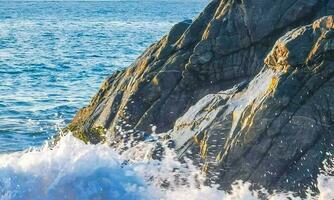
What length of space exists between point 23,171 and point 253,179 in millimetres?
4503

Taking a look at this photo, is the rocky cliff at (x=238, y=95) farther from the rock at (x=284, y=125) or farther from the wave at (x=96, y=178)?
the wave at (x=96, y=178)

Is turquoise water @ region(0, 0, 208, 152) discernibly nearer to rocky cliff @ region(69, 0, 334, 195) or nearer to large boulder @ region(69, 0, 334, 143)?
rocky cliff @ region(69, 0, 334, 195)

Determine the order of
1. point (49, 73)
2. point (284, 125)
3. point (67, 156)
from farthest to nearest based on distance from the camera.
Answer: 1. point (49, 73)
2. point (67, 156)
3. point (284, 125)

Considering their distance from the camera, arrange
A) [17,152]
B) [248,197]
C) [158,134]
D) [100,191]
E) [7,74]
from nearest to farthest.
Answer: [248,197], [100,191], [158,134], [17,152], [7,74]

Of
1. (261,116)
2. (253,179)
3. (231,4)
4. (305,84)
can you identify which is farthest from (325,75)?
(231,4)

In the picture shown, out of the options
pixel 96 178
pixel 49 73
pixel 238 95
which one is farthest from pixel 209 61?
pixel 49 73

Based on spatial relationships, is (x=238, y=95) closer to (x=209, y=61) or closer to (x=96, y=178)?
(x=209, y=61)

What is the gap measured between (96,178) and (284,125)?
12.4 feet

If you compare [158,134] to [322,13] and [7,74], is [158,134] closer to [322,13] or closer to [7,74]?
[322,13]

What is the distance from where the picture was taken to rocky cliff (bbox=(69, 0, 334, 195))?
11.1 metres

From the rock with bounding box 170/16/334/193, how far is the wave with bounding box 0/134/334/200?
50cm

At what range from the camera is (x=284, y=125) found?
440 inches

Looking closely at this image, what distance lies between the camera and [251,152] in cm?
1126

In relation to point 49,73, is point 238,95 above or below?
above
